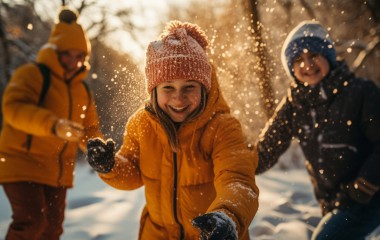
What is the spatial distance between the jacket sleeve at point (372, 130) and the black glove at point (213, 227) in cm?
110

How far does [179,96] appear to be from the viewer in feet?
4.50

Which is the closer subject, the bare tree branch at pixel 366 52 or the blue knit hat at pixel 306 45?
the blue knit hat at pixel 306 45

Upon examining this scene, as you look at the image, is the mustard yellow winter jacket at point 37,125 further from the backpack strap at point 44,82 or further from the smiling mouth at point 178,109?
the smiling mouth at point 178,109

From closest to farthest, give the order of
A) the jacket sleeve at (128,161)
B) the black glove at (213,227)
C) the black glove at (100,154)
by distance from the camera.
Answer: the black glove at (213,227) → the black glove at (100,154) → the jacket sleeve at (128,161)

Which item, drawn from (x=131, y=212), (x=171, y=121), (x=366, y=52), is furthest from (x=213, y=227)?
(x=366, y=52)

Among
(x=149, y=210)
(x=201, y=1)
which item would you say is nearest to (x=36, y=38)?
(x=201, y=1)

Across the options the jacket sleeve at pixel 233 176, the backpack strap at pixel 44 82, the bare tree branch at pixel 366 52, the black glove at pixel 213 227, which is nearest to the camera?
the black glove at pixel 213 227

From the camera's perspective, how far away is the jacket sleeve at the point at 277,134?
6.77 ft

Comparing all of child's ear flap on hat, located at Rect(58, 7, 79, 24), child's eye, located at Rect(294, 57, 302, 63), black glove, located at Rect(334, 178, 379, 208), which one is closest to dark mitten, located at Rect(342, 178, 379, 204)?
Answer: black glove, located at Rect(334, 178, 379, 208)

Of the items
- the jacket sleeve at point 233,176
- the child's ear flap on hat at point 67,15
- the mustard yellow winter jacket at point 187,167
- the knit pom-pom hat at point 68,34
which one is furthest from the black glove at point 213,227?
the child's ear flap on hat at point 67,15

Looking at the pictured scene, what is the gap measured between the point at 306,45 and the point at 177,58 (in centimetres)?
87

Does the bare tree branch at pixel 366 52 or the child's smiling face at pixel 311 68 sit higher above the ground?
the bare tree branch at pixel 366 52

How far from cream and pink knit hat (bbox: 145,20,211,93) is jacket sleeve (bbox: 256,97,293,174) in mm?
754

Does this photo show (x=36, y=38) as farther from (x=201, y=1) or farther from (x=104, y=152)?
(x=104, y=152)
